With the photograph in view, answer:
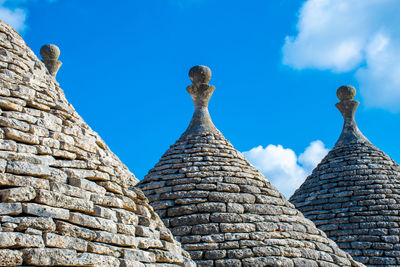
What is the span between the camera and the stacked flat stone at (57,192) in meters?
4.73

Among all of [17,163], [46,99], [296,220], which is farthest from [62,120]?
[296,220]

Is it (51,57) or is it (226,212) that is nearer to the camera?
(226,212)

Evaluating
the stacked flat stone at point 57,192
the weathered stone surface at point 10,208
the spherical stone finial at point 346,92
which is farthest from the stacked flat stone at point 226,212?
the spherical stone finial at point 346,92

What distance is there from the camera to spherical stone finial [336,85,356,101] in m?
Result: 12.9

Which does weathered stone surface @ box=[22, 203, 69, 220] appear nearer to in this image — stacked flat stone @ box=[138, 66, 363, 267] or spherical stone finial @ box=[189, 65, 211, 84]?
stacked flat stone @ box=[138, 66, 363, 267]

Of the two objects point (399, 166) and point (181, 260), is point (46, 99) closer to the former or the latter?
point (181, 260)

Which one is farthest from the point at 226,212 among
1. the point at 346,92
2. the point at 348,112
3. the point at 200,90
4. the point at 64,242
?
the point at 346,92

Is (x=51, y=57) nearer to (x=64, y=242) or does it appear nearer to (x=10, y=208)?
(x=10, y=208)

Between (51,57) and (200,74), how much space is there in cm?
295

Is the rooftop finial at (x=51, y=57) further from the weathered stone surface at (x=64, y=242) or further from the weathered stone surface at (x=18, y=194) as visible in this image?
the weathered stone surface at (x=64, y=242)

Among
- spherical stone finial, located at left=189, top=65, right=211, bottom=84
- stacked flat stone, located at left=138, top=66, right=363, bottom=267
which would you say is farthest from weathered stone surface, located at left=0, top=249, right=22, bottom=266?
spherical stone finial, located at left=189, top=65, right=211, bottom=84

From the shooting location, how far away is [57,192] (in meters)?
5.18

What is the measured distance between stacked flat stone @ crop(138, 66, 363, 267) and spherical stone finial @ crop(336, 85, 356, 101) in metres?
4.48

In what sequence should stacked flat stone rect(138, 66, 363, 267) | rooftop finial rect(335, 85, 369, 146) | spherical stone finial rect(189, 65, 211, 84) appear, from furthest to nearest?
rooftop finial rect(335, 85, 369, 146), spherical stone finial rect(189, 65, 211, 84), stacked flat stone rect(138, 66, 363, 267)
